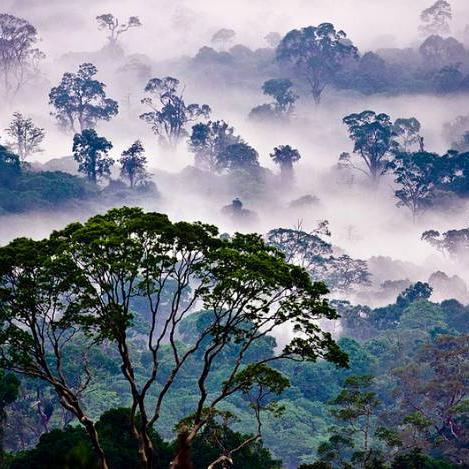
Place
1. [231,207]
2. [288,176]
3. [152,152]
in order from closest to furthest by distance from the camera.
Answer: [231,207], [288,176], [152,152]

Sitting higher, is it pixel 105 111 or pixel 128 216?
pixel 105 111

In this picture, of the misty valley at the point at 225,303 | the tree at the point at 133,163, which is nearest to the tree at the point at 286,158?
the misty valley at the point at 225,303

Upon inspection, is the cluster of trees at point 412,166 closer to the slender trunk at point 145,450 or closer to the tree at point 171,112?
the tree at point 171,112

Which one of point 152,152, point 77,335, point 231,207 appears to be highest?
point 152,152

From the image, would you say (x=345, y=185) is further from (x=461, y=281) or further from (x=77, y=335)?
(x=77, y=335)

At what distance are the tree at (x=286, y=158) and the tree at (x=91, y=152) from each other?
34112 mm

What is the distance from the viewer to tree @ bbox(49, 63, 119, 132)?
18138 cm

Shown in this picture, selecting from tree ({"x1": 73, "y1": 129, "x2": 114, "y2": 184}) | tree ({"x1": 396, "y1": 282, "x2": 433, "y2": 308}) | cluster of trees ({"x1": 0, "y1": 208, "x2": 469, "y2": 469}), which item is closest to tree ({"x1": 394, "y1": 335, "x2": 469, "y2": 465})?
cluster of trees ({"x1": 0, "y1": 208, "x2": 469, "y2": 469})

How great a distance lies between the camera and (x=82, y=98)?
609ft

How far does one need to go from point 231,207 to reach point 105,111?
38.9 metres

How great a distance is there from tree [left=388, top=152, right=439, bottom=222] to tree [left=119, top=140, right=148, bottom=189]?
43.1 metres

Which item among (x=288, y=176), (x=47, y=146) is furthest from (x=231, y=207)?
(x=47, y=146)

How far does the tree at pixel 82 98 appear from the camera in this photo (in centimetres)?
18138

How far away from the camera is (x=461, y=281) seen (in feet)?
479
